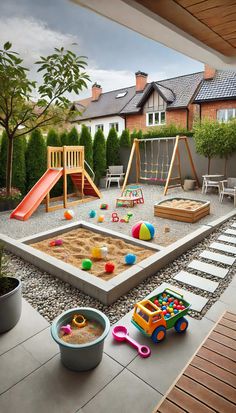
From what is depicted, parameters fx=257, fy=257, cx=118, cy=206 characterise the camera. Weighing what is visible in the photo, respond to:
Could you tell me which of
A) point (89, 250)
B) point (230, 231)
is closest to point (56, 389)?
point (89, 250)

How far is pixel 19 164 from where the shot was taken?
6.82m

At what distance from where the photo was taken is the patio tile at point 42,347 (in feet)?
5.86

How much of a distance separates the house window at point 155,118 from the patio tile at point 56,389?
48.3 ft

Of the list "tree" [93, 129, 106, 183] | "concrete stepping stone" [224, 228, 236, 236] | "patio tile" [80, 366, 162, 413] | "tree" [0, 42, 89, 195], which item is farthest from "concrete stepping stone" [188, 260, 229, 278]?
"tree" [93, 129, 106, 183]

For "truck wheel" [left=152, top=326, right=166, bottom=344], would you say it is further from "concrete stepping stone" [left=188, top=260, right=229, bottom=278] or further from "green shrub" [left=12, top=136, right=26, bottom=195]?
"green shrub" [left=12, top=136, right=26, bottom=195]

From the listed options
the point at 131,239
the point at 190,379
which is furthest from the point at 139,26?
the point at 131,239

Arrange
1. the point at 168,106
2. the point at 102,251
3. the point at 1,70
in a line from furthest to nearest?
the point at 168,106 → the point at 1,70 → the point at 102,251

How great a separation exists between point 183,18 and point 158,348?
2.03 meters

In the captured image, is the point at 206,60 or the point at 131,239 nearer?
the point at 206,60

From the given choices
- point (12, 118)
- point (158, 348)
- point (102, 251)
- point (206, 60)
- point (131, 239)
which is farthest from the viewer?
point (12, 118)

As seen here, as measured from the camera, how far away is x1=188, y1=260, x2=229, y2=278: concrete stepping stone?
2.94 m

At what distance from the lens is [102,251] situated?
10.7 feet

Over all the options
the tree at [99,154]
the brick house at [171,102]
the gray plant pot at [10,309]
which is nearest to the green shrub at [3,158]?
the tree at [99,154]

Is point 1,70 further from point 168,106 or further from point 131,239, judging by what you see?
point 168,106
